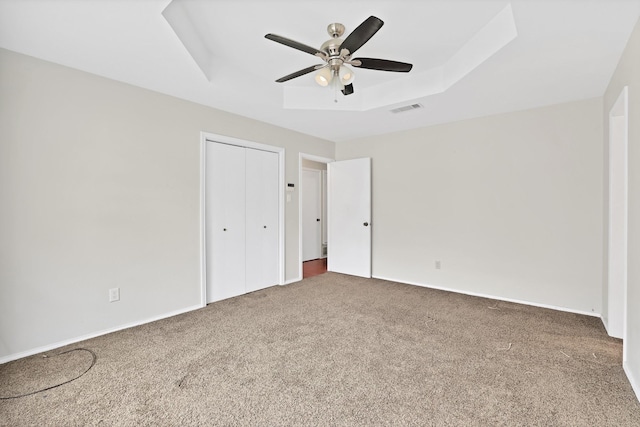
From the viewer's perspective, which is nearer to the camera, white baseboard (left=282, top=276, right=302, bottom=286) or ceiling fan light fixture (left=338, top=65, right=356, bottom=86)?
ceiling fan light fixture (left=338, top=65, right=356, bottom=86)

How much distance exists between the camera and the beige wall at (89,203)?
228 centimetres

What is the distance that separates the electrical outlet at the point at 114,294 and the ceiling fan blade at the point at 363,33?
291 cm

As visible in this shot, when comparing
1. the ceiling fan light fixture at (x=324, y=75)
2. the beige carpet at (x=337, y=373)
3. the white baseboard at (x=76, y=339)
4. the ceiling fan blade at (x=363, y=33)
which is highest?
the ceiling fan blade at (x=363, y=33)

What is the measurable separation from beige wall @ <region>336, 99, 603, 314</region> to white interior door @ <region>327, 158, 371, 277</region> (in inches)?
6.7

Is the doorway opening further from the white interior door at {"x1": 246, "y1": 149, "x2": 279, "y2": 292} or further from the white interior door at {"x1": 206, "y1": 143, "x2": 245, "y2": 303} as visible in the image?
the white interior door at {"x1": 206, "y1": 143, "x2": 245, "y2": 303}

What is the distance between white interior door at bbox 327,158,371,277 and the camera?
4.83 meters

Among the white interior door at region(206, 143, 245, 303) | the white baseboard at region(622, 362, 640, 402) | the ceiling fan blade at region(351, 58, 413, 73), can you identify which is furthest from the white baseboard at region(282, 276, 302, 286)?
the white baseboard at region(622, 362, 640, 402)

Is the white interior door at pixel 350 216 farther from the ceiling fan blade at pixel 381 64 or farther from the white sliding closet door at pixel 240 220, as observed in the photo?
the ceiling fan blade at pixel 381 64

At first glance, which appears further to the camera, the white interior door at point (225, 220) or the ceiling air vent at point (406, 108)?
the white interior door at point (225, 220)

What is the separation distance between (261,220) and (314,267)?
1.98m

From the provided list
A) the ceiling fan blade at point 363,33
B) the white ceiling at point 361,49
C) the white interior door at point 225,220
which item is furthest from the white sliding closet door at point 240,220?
the ceiling fan blade at point 363,33

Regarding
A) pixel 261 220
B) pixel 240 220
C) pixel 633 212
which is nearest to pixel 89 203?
pixel 240 220

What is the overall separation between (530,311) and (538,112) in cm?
229

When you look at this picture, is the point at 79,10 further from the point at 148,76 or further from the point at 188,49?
the point at 148,76
